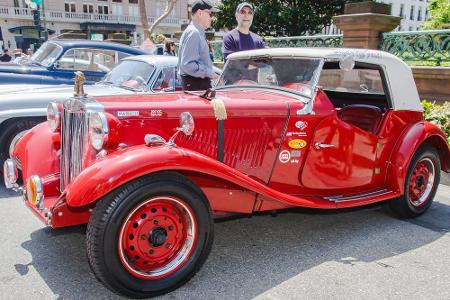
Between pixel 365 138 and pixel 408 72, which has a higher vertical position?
pixel 408 72

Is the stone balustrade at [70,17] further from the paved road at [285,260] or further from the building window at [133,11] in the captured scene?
the paved road at [285,260]

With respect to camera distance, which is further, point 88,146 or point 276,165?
point 276,165

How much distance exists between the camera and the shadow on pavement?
2848mm

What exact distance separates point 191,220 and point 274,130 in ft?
3.31

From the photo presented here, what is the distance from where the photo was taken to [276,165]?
134 inches

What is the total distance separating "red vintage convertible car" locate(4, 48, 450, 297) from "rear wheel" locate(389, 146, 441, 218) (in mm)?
12

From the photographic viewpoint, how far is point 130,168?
248 centimetres

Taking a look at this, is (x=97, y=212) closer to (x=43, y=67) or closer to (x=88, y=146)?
(x=88, y=146)

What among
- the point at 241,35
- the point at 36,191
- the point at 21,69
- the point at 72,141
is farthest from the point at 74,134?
the point at 21,69

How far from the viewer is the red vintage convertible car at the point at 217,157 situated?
257 centimetres

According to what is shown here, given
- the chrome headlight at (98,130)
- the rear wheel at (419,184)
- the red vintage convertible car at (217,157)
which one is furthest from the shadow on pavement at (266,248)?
the chrome headlight at (98,130)

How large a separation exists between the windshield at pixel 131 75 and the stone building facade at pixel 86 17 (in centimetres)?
3966

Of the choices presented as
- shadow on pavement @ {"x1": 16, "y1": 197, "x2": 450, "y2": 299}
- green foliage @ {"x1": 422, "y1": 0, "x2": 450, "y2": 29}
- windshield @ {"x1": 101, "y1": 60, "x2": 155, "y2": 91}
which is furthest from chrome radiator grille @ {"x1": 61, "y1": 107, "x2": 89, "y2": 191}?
green foliage @ {"x1": 422, "y1": 0, "x2": 450, "y2": 29}

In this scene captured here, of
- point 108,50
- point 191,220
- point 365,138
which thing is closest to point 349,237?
point 365,138
